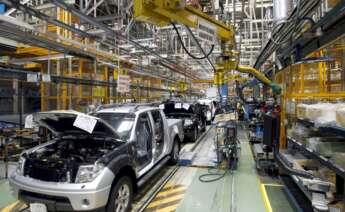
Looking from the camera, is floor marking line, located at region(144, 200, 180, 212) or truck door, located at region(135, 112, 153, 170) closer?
floor marking line, located at region(144, 200, 180, 212)

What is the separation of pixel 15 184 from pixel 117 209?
1353mm

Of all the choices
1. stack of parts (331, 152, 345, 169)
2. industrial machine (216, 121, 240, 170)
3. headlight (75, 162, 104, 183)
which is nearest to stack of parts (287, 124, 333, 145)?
stack of parts (331, 152, 345, 169)

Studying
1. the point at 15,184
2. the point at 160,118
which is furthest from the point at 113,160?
the point at 160,118

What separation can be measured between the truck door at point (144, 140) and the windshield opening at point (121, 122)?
15 cm

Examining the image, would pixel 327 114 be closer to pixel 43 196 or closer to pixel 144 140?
pixel 144 140

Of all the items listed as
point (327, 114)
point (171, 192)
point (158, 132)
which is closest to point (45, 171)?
point (171, 192)

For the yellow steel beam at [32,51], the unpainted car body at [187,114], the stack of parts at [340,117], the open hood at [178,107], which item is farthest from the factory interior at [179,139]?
the open hood at [178,107]

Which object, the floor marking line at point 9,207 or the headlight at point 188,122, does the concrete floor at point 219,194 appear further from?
the headlight at point 188,122

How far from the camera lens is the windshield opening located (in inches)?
145

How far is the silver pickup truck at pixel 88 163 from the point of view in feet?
8.49

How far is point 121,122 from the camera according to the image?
397 centimetres

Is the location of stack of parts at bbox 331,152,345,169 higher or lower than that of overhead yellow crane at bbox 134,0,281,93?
lower

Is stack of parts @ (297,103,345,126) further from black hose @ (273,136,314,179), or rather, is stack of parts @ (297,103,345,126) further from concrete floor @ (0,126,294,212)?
concrete floor @ (0,126,294,212)

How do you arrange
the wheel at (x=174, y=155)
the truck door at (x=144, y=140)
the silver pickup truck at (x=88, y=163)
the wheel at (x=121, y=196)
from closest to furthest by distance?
the silver pickup truck at (x=88, y=163) < the wheel at (x=121, y=196) < the truck door at (x=144, y=140) < the wheel at (x=174, y=155)
